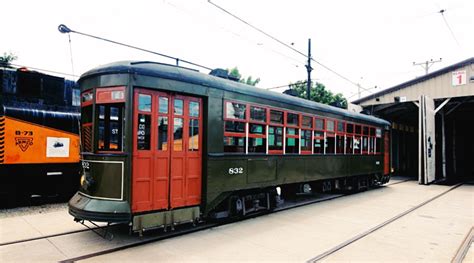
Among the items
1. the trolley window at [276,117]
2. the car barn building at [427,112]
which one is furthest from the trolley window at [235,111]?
the car barn building at [427,112]

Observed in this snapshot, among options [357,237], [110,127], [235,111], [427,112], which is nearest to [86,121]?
[110,127]

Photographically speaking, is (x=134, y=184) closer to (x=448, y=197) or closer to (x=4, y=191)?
(x=4, y=191)

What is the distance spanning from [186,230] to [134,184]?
1.55 metres

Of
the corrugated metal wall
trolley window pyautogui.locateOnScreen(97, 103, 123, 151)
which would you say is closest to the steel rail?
trolley window pyautogui.locateOnScreen(97, 103, 123, 151)

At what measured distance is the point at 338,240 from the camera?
19.6 feet

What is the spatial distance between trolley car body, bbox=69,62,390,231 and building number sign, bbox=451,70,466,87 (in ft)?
39.1

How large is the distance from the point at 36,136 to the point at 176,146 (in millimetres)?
4766

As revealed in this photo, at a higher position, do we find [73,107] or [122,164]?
[73,107]

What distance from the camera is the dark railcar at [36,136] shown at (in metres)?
8.00

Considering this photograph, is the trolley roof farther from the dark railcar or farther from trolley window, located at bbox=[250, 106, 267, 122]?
the dark railcar

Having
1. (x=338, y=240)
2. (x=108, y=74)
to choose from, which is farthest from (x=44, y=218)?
(x=338, y=240)

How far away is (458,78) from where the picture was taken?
52.8ft

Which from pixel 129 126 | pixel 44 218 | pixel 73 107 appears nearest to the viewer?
pixel 129 126

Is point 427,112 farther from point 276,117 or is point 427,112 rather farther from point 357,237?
point 357,237
